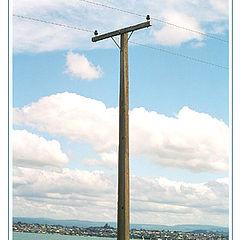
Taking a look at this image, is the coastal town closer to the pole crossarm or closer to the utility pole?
the utility pole

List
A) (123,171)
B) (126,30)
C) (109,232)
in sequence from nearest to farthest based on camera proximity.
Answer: (123,171) < (126,30) < (109,232)

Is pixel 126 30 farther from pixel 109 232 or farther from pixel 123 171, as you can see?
pixel 109 232

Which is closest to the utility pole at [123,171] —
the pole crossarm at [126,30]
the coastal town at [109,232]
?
the coastal town at [109,232]

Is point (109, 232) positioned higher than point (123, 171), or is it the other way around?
point (123, 171)

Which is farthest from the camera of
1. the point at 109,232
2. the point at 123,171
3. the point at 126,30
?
the point at 109,232

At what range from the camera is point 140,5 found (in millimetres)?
5086

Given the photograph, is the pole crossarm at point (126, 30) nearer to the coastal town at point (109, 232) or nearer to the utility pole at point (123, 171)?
the utility pole at point (123, 171)

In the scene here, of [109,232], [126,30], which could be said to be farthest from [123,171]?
[126,30]

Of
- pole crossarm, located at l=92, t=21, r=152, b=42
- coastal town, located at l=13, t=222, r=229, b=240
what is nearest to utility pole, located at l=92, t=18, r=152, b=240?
coastal town, located at l=13, t=222, r=229, b=240

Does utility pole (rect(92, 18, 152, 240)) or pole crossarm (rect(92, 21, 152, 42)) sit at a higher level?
pole crossarm (rect(92, 21, 152, 42))
